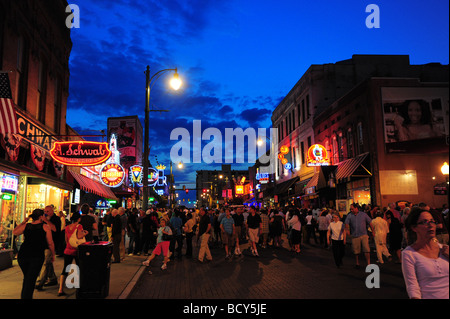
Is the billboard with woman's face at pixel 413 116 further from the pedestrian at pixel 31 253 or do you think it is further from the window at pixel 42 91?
the pedestrian at pixel 31 253

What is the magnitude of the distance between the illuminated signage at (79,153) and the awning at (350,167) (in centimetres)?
1551

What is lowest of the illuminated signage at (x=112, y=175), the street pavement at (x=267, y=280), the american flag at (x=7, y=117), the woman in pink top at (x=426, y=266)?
the street pavement at (x=267, y=280)

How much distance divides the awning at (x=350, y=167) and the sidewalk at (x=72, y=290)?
15877 millimetres

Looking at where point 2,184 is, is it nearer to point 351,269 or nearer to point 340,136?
point 351,269

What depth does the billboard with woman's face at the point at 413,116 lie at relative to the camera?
2347 centimetres

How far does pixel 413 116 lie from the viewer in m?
24.0

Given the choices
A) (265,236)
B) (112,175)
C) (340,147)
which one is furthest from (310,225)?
(112,175)

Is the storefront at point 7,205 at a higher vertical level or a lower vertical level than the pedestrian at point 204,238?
higher

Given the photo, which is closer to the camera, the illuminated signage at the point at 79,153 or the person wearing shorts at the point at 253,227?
the illuminated signage at the point at 79,153

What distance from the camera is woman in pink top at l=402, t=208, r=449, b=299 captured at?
3475 millimetres

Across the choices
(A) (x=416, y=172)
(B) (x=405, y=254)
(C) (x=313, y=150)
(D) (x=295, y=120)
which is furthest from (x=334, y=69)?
(B) (x=405, y=254)

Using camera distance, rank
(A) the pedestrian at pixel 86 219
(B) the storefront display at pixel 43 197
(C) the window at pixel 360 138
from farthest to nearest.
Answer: (C) the window at pixel 360 138, (B) the storefront display at pixel 43 197, (A) the pedestrian at pixel 86 219

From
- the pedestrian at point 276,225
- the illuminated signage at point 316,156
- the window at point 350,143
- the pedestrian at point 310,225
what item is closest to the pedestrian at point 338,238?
the pedestrian at point 276,225

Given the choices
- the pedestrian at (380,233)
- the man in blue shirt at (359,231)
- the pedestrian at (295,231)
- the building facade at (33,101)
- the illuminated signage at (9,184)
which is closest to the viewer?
the man in blue shirt at (359,231)
